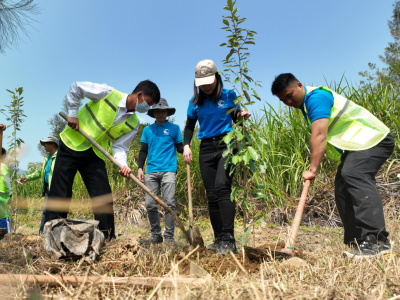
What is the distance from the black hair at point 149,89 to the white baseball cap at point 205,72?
53cm

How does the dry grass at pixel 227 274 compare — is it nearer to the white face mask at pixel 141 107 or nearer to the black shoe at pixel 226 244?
the black shoe at pixel 226 244

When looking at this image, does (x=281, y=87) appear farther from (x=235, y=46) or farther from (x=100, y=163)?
(x=100, y=163)

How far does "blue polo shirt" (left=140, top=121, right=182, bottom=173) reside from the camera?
3582 mm

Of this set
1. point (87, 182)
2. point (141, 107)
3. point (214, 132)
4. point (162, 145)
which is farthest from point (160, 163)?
point (214, 132)

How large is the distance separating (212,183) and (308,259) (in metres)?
0.99

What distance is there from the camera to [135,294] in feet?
5.16

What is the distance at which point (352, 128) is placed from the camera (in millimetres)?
2332

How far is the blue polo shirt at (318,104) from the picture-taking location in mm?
2246

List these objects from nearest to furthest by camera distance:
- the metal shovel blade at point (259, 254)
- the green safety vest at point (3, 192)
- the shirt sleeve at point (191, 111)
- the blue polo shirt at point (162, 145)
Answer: the metal shovel blade at point (259, 254) → the shirt sleeve at point (191, 111) → the blue polo shirt at point (162, 145) → the green safety vest at point (3, 192)

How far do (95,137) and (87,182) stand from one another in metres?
→ 0.45

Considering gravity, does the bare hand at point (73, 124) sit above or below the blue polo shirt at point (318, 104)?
above

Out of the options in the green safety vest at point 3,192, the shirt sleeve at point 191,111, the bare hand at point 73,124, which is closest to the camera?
the bare hand at point 73,124

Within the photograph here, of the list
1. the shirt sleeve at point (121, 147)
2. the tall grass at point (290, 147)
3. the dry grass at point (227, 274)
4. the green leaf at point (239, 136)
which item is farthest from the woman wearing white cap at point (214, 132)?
the tall grass at point (290, 147)

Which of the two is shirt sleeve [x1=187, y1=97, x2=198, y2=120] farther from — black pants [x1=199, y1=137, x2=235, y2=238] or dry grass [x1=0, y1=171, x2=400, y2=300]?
dry grass [x1=0, y1=171, x2=400, y2=300]
